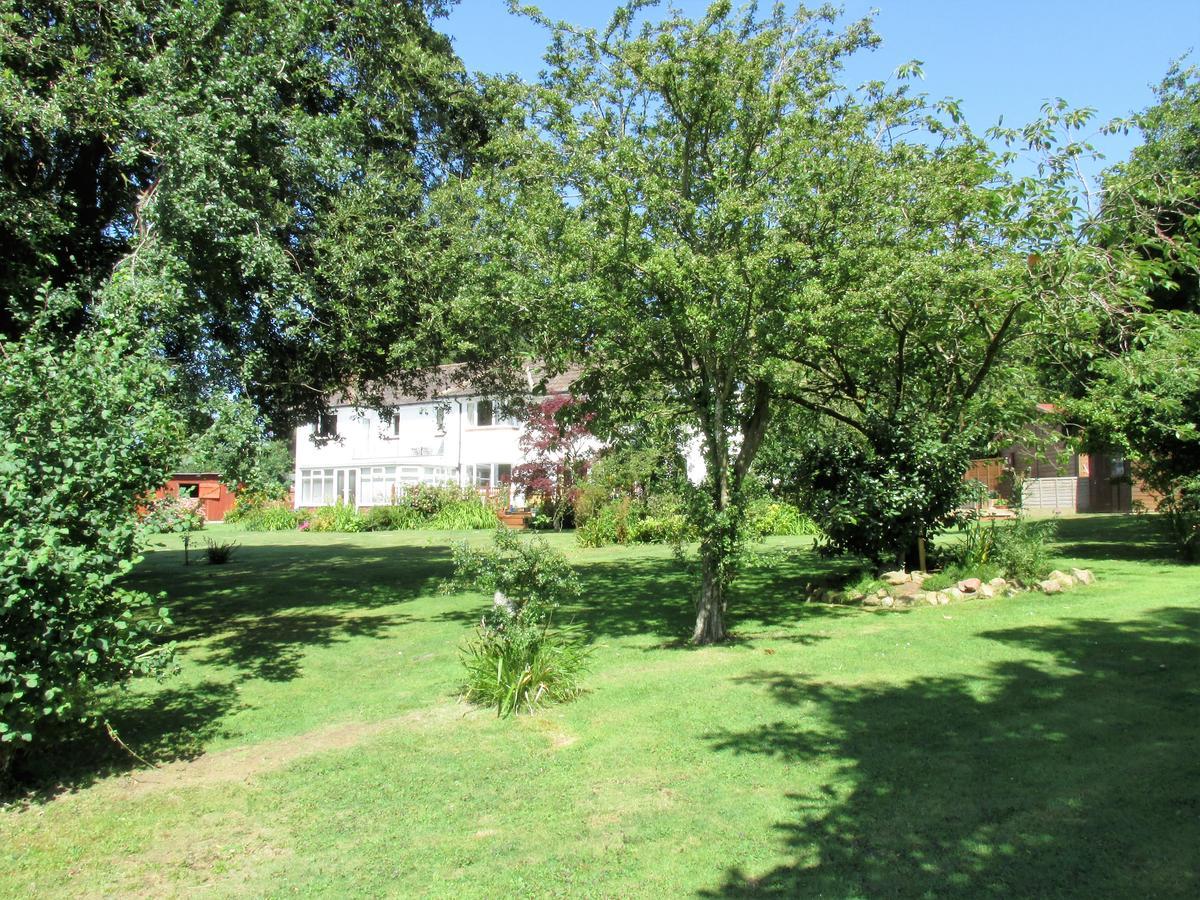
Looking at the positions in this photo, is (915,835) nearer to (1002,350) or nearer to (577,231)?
(577,231)

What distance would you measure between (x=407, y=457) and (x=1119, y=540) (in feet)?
97.1

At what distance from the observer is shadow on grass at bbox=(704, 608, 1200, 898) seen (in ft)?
13.5

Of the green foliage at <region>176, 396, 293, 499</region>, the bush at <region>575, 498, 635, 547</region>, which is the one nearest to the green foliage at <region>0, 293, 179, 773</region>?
the green foliage at <region>176, 396, 293, 499</region>

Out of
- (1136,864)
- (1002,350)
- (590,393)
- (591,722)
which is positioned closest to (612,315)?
(590,393)

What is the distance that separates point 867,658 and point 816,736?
2.54 metres

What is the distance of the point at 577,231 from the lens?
8.46 meters

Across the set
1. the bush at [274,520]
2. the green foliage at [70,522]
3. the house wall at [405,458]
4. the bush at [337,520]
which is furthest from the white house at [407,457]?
the green foliage at [70,522]

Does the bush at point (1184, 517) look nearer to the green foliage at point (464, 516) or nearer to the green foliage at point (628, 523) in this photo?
the green foliage at point (628, 523)

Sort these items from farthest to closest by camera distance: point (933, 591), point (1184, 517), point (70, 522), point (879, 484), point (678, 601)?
point (1184, 517) → point (678, 601) → point (879, 484) → point (933, 591) → point (70, 522)

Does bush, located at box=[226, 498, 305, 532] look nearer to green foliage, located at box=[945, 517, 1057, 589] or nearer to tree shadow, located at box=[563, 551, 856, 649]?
tree shadow, located at box=[563, 551, 856, 649]

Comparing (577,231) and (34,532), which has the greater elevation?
(577,231)

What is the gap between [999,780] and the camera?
5234mm

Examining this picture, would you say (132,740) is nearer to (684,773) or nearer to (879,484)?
(684,773)

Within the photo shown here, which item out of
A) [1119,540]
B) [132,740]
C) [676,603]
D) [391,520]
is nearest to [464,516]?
[391,520]
